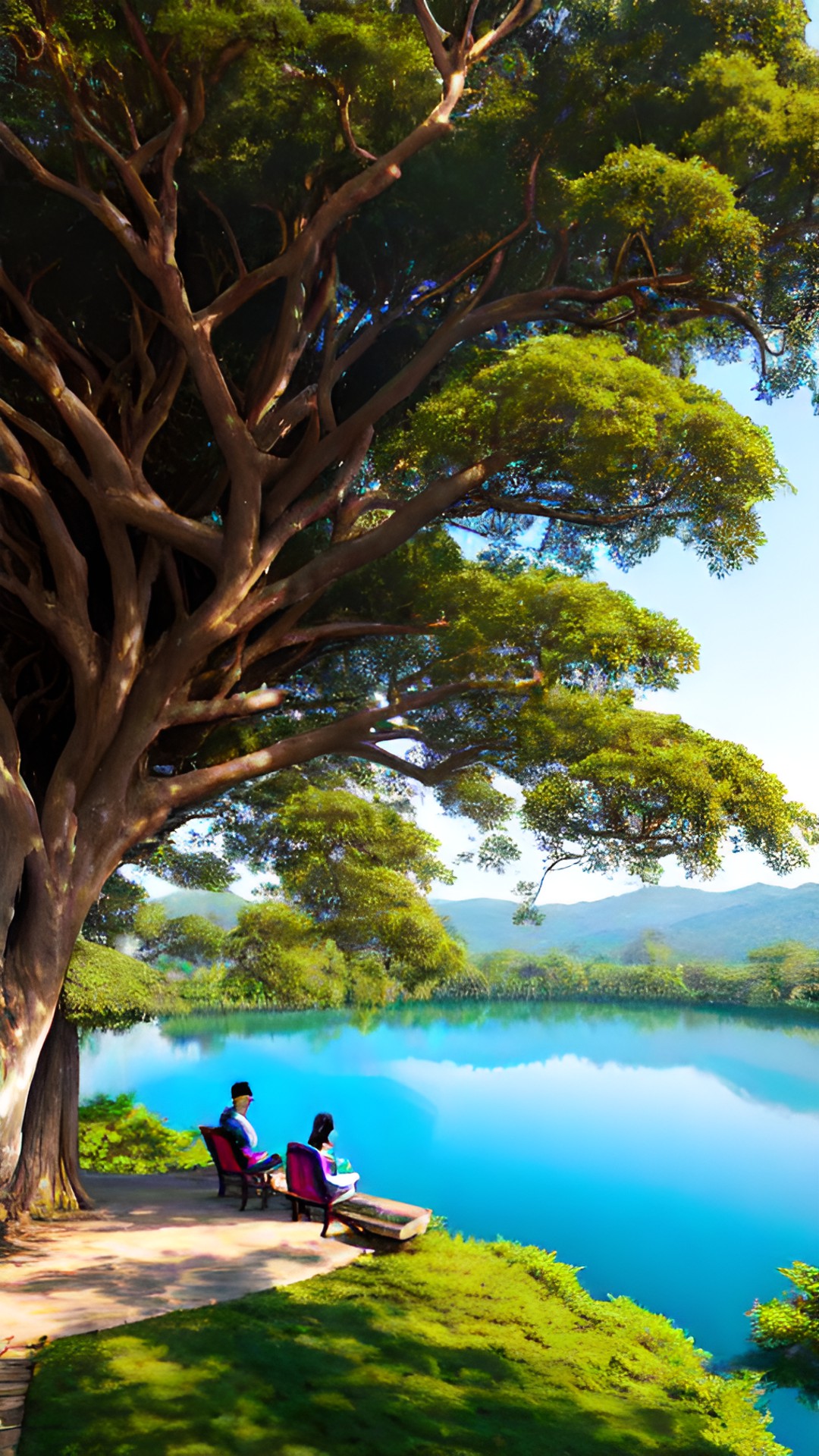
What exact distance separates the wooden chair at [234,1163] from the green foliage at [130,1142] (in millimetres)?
3768

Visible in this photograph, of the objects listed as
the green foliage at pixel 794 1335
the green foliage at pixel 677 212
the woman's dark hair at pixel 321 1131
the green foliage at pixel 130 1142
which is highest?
the green foliage at pixel 677 212

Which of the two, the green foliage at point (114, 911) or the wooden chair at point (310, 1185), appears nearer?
the wooden chair at point (310, 1185)

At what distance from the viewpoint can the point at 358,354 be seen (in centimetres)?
771

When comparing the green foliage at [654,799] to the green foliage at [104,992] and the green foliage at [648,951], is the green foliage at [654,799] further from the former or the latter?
the green foliage at [648,951]

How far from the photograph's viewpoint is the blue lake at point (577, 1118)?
984 centimetres

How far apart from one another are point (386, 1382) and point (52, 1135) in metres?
4.35

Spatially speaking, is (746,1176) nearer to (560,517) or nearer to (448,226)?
(560,517)

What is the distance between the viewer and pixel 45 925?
20.1 ft

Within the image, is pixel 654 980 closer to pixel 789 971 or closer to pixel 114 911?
pixel 789 971

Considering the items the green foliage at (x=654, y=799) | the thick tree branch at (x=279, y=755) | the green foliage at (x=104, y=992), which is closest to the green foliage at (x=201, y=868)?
the green foliage at (x=104, y=992)

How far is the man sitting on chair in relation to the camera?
7504mm

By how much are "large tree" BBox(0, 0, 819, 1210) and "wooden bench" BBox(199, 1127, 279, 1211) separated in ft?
4.48

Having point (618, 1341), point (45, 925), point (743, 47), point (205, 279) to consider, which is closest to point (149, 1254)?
point (45, 925)

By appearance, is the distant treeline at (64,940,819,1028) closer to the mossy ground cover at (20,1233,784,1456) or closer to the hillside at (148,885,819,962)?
the mossy ground cover at (20,1233,784,1456)
